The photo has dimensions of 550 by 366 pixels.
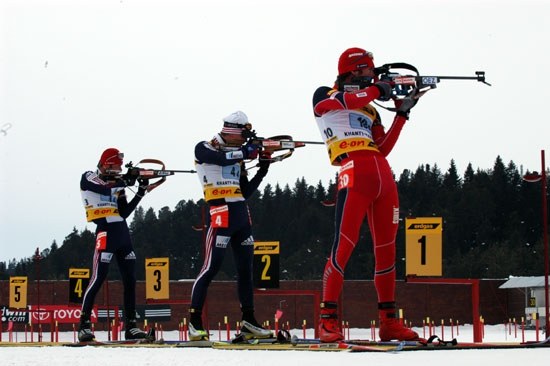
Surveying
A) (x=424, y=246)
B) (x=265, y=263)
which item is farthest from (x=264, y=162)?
(x=265, y=263)

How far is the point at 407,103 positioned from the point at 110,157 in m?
6.24

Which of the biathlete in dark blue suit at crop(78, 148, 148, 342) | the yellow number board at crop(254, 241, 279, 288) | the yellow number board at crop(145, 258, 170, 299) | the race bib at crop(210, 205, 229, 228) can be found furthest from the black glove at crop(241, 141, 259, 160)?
the yellow number board at crop(145, 258, 170, 299)

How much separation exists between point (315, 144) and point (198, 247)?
9949cm

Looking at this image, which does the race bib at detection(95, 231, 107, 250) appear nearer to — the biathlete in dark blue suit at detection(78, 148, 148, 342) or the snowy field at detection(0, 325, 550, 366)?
the biathlete in dark blue suit at detection(78, 148, 148, 342)

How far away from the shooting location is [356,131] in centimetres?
936

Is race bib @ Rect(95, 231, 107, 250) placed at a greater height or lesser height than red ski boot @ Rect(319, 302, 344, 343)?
greater

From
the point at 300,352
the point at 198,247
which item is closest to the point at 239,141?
the point at 300,352

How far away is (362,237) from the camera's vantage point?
8981cm

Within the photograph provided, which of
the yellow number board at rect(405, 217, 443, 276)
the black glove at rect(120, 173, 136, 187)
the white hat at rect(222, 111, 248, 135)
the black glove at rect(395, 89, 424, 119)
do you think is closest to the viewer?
the black glove at rect(395, 89, 424, 119)

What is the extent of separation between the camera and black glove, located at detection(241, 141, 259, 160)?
38.6 ft

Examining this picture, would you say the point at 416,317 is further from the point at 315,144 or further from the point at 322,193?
the point at 322,193

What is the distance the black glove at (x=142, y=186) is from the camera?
1436cm

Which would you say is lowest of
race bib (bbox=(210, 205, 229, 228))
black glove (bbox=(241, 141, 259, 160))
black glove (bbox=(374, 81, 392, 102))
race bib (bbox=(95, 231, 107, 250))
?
race bib (bbox=(95, 231, 107, 250))

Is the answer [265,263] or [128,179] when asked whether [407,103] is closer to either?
[128,179]
